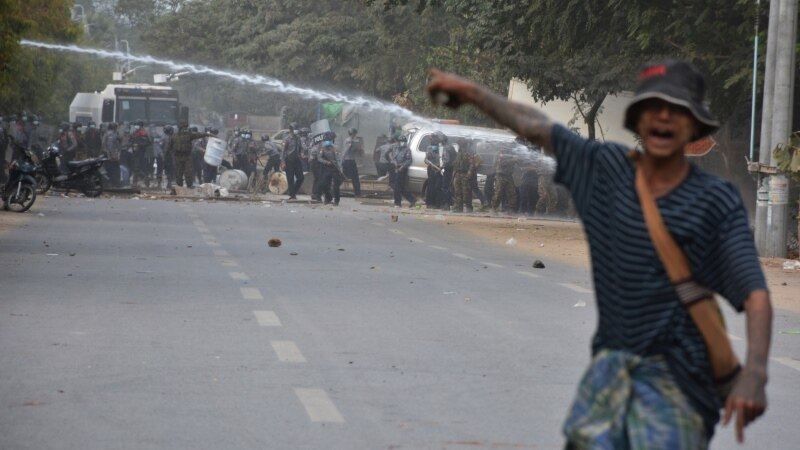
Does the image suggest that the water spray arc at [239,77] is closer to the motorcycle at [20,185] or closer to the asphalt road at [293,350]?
the motorcycle at [20,185]

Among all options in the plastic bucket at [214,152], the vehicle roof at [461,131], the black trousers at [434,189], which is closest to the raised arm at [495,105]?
the black trousers at [434,189]

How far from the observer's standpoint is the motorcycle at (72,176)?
33.6 metres

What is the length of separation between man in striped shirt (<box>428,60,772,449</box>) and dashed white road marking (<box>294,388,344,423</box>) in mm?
3725

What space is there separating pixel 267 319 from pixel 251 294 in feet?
6.42

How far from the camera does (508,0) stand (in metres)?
28.0

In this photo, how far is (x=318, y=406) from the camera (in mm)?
8188

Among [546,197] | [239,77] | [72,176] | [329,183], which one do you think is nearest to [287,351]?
[72,176]

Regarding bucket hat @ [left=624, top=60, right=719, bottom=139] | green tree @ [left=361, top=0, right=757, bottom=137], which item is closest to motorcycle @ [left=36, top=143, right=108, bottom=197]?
green tree @ [left=361, top=0, right=757, bottom=137]

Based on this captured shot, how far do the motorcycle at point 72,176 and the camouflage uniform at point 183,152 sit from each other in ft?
16.5

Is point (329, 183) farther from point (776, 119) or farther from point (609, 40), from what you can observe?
point (776, 119)

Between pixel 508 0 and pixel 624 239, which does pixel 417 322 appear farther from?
pixel 508 0

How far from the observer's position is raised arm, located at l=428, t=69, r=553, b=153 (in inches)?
174

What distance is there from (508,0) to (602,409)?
24.3 metres

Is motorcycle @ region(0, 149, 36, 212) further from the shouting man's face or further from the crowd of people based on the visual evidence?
the shouting man's face
